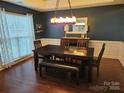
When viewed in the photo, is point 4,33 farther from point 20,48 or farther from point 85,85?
point 85,85

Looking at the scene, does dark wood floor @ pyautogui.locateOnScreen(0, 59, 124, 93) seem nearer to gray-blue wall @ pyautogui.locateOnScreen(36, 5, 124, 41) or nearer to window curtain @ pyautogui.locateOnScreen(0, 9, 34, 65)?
window curtain @ pyautogui.locateOnScreen(0, 9, 34, 65)

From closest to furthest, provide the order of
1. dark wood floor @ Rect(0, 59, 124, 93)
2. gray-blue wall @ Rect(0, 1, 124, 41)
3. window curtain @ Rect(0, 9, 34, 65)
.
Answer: dark wood floor @ Rect(0, 59, 124, 93) → window curtain @ Rect(0, 9, 34, 65) → gray-blue wall @ Rect(0, 1, 124, 41)

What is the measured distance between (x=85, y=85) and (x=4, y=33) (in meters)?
3.23

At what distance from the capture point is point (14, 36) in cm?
436

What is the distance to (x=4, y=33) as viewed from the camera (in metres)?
3.79

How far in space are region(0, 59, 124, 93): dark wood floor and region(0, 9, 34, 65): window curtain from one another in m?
0.81

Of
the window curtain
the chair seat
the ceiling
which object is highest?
the ceiling

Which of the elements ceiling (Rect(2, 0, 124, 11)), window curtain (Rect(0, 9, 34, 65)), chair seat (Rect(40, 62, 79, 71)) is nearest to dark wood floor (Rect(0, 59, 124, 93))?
chair seat (Rect(40, 62, 79, 71))

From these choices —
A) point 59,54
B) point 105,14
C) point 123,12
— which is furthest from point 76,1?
→ point 59,54

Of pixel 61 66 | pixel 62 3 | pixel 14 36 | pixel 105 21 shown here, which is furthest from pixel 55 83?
pixel 62 3

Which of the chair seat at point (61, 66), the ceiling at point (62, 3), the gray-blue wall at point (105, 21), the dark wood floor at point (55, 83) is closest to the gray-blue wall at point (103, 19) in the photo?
the gray-blue wall at point (105, 21)

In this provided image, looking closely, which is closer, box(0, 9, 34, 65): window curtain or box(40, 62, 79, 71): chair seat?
box(40, 62, 79, 71): chair seat

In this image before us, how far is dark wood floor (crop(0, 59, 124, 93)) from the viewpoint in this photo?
99.2 inches

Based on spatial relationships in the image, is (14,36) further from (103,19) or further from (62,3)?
(103,19)
